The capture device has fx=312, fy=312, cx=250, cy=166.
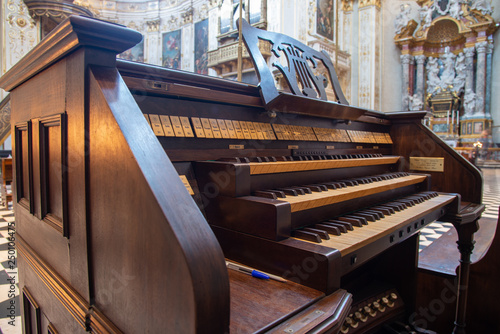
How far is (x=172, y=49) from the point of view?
16.4m

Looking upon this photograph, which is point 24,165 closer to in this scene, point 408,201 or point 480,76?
point 408,201

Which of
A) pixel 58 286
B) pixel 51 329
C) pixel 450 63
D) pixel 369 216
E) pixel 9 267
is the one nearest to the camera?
pixel 58 286

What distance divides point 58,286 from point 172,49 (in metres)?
17.0

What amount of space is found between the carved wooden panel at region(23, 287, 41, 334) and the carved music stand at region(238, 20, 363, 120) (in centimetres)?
143

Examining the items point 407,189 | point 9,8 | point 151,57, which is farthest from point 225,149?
point 151,57

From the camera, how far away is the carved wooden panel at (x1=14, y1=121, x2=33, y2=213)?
1.36m

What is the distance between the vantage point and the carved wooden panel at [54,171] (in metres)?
1.02

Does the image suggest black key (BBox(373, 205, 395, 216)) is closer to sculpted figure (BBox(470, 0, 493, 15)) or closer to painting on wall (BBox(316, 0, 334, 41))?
painting on wall (BBox(316, 0, 334, 41))

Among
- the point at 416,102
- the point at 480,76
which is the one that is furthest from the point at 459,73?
the point at 416,102

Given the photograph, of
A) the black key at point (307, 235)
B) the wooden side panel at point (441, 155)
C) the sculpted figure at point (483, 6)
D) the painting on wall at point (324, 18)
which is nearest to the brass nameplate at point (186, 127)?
the black key at point (307, 235)

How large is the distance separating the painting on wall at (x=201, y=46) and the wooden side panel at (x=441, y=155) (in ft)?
42.9

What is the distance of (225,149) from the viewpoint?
1557mm

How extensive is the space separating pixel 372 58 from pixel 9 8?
12.4 metres

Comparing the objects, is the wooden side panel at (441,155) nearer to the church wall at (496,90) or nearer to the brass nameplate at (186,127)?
the brass nameplate at (186,127)
